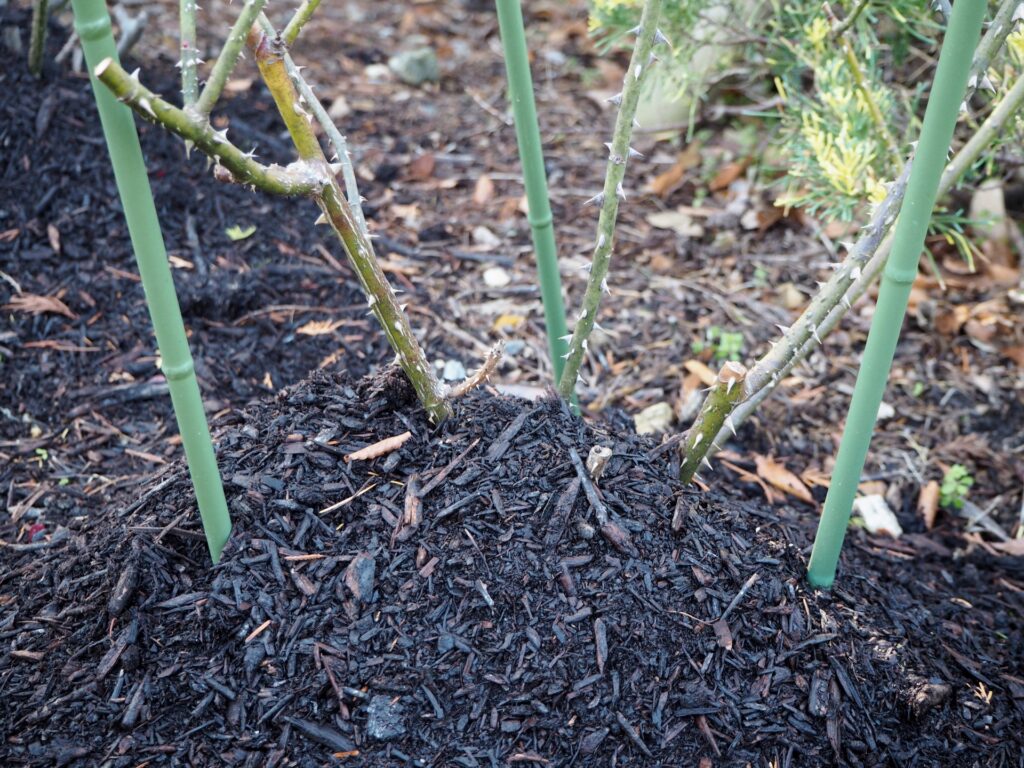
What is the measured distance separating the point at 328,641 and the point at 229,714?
19 cm

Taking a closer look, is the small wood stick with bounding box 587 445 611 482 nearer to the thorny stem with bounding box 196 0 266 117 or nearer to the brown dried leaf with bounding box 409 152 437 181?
the thorny stem with bounding box 196 0 266 117

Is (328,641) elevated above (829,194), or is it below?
below

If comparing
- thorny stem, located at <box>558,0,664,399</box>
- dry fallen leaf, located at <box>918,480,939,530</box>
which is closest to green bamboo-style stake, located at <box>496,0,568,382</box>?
thorny stem, located at <box>558,0,664,399</box>

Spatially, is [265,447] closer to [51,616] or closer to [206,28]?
[51,616]

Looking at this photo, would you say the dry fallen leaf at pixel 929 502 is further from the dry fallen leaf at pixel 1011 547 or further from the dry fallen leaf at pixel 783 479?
the dry fallen leaf at pixel 783 479

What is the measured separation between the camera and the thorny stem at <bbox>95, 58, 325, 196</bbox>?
3.78ft

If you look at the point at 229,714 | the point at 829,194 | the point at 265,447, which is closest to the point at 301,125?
the point at 265,447

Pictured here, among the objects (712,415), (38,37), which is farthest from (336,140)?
(38,37)

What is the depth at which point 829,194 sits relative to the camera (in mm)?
2424

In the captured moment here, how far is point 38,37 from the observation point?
312 cm

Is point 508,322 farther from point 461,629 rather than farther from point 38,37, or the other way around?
point 38,37

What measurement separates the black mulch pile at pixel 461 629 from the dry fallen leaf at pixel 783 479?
0.53 metres

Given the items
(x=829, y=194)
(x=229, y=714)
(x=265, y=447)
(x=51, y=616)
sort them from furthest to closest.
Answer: (x=829, y=194) → (x=265, y=447) → (x=51, y=616) → (x=229, y=714)

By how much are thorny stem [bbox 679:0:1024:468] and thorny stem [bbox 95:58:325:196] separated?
0.88 meters
